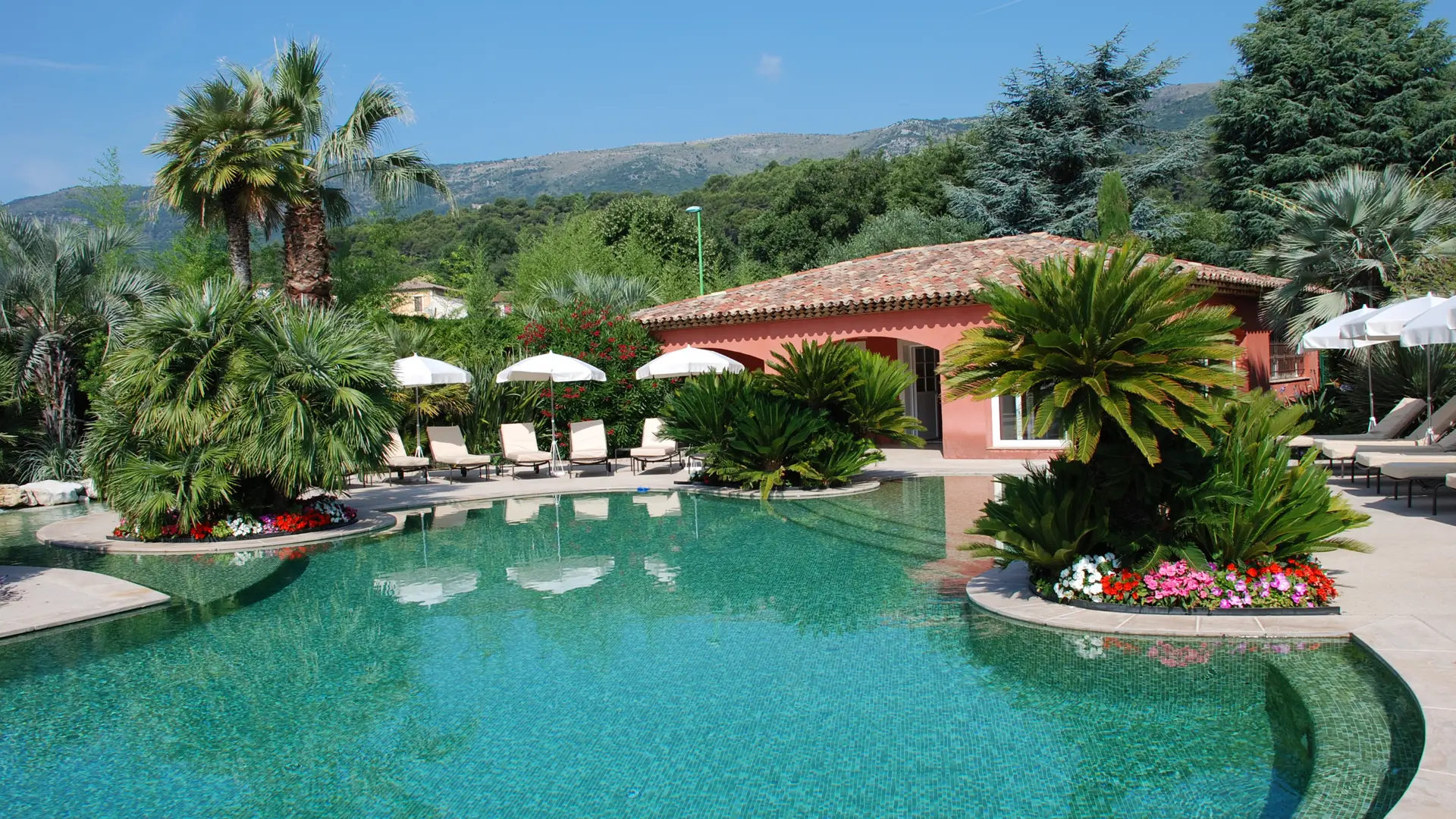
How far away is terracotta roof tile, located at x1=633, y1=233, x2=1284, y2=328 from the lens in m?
19.1

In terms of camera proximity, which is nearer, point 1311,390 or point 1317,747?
point 1317,747

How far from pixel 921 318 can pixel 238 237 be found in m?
12.5

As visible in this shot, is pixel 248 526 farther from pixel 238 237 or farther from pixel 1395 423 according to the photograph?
pixel 1395 423

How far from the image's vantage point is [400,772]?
17.3 feet

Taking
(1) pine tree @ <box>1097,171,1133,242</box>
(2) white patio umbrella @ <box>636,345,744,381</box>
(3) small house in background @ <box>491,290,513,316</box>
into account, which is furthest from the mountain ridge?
(2) white patio umbrella @ <box>636,345,744,381</box>

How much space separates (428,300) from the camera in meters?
81.7

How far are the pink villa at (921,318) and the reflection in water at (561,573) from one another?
8232 millimetres

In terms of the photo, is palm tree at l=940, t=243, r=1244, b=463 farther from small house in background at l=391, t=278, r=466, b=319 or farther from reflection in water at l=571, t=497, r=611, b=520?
small house in background at l=391, t=278, r=466, b=319

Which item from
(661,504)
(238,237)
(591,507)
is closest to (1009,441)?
(661,504)

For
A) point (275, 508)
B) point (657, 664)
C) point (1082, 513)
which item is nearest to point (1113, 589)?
point (1082, 513)

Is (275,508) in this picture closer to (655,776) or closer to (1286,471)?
(655,776)

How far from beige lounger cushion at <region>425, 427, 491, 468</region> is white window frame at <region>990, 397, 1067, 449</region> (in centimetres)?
933

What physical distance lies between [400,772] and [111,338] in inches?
624

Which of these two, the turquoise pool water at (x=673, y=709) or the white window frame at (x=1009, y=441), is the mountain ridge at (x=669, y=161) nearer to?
the white window frame at (x=1009, y=441)
